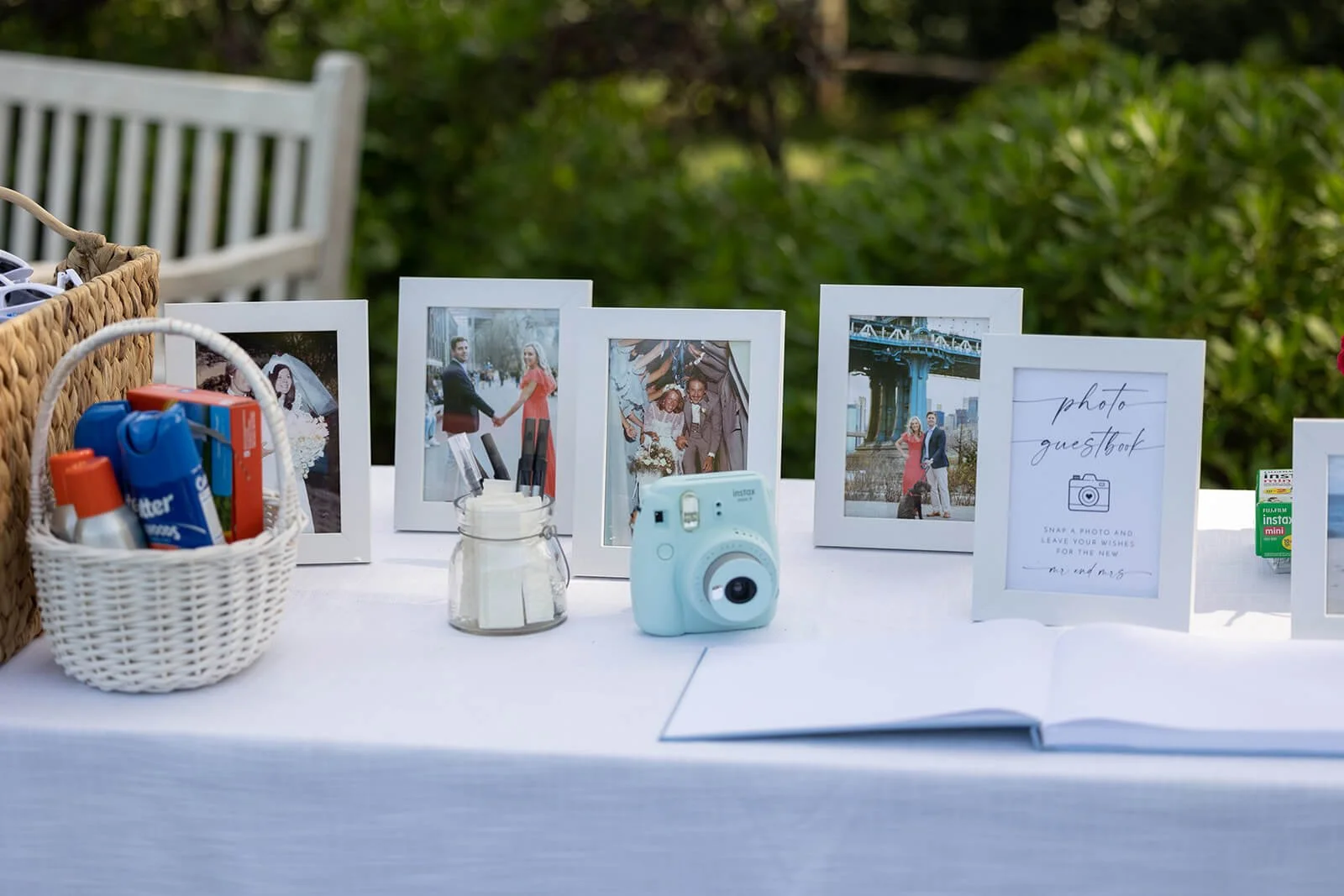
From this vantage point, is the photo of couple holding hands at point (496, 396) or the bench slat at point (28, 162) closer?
the photo of couple holding hands at point (496, 396)

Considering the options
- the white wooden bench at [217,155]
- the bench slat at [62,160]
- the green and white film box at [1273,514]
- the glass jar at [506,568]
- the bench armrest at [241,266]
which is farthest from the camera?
the bench slat at [62,160]

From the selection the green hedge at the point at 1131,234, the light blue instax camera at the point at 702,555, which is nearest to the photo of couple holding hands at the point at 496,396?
the light blue instax camera at the point at 702,555

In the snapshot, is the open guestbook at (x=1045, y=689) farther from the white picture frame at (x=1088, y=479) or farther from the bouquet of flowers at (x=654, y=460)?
the bouquet of flowers at (x=654, y=460)

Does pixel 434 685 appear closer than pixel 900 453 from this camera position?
Yes

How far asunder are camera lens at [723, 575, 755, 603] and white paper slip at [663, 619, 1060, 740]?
38mm

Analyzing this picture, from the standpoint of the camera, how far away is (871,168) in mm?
3066

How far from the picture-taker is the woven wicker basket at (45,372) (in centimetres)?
98

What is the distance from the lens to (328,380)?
4.05 ft

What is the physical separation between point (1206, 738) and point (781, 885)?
29 cm

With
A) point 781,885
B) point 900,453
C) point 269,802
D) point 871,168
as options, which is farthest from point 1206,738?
point 871,168

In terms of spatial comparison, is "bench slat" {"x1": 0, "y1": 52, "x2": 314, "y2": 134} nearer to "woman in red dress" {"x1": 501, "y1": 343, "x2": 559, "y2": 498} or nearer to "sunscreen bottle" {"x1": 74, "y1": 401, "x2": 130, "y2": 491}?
"woman in red dress" {"x1": 501, "y1": 343, "x2": 559, "y2": 498}

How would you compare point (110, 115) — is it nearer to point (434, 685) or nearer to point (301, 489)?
Answer: point (301, 489)

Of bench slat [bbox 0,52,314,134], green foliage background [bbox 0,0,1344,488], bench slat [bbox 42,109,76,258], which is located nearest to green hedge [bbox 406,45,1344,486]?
green foliage background [bbox 0,0,1344,488]

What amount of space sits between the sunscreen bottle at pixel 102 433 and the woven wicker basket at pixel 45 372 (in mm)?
55
